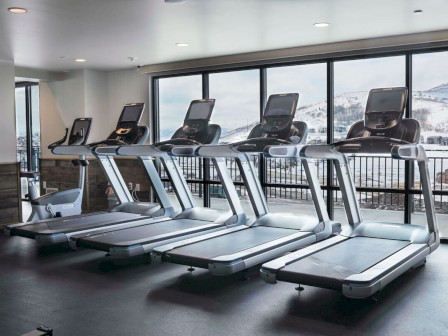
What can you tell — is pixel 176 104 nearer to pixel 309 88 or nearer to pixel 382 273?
pixel 309 88

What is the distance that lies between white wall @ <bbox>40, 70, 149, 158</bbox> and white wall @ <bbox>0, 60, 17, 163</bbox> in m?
1.37

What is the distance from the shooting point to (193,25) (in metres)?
5.23

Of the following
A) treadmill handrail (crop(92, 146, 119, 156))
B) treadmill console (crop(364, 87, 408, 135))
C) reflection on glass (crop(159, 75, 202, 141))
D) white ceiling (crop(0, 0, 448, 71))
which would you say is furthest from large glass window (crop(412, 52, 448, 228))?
treadmill handrail (crop(92, 146, 119, 156))

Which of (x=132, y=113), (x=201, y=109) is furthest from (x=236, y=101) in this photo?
(x=132, y=113)

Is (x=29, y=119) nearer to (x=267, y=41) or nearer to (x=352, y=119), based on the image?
(x=267, y=41)

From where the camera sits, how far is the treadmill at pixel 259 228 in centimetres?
450

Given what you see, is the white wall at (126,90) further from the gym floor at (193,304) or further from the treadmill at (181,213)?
the gym floor at (193,304)

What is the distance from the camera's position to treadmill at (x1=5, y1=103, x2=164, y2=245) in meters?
6.01

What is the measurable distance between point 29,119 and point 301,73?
5.73 meters

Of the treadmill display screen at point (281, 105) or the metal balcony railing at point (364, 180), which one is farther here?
the metal balcony railing at point (364, 180)

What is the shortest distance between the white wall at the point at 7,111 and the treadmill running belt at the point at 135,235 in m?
2.59

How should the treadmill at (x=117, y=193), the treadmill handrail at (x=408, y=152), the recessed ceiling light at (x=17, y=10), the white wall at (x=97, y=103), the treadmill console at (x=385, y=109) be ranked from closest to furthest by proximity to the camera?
the treadmill handrail at (x=408, y=152)
the recessed ceiling light at (x=17, y=10)
the treadmill console at (x=385, y=109)
the treadmill at (x=117, y=193)
the white wall at (x=97, y=103)

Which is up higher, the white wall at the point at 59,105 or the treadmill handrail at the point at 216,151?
the white wall at the point at 59,105

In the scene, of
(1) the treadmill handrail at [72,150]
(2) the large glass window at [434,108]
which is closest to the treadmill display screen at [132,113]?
(1) the treadmill handrail at [72,150]
